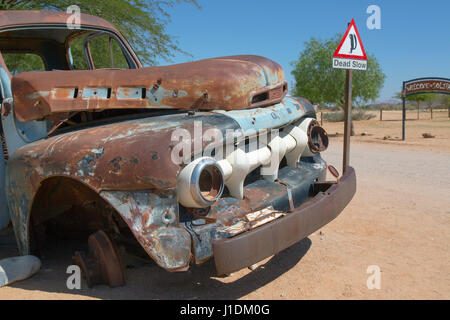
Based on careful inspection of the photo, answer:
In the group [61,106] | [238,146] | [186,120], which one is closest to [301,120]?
[238,146]

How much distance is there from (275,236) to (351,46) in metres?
3.25

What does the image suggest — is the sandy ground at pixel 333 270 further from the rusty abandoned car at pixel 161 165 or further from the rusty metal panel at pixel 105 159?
the rusty metal panel at pixel 105 159

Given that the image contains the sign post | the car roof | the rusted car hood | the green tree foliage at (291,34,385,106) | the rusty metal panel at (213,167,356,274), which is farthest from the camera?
the green tree foliage at (291,34,385,106)

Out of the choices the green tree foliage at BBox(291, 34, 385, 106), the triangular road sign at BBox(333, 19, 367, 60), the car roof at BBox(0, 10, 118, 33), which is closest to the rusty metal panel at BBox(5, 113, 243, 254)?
the car roof at BBox(0, 10, 118, 33)

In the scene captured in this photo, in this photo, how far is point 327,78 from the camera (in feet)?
62.7

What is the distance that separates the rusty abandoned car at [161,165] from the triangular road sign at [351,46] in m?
1.52

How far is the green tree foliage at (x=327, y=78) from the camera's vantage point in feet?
62.6

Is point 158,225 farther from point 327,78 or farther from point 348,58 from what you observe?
point 327,78

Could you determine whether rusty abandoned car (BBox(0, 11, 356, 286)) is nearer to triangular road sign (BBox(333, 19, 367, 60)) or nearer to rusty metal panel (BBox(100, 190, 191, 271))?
rusty metal panel (BBox(100, 190, 191, 271))

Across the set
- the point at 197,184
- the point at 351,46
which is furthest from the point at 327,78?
the point at 197,184

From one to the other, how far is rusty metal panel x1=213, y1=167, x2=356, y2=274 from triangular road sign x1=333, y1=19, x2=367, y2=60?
7.62 ft

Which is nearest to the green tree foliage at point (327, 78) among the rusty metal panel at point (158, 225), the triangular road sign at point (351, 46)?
the triangular road sign at point (351, 46)

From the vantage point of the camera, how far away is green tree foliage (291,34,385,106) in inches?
752
